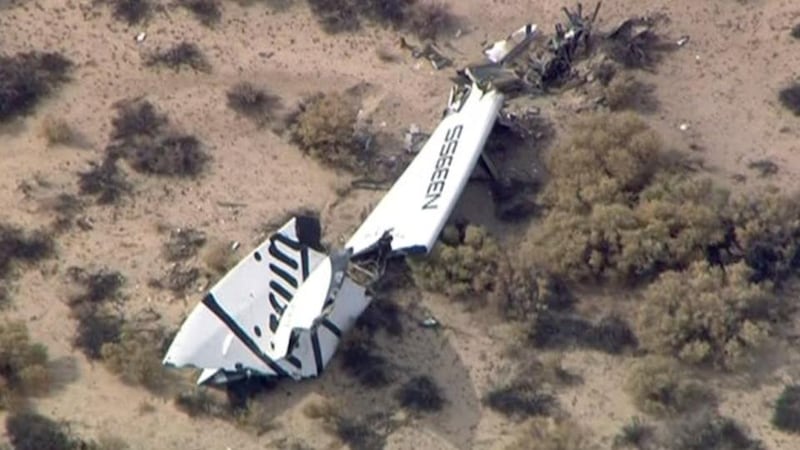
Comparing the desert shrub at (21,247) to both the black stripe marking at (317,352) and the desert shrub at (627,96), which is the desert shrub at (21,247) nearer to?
the black stripe marking at (317,352)

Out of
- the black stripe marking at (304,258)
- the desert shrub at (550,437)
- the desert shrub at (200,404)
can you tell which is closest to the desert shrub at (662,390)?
the desert shrub at (550,437)

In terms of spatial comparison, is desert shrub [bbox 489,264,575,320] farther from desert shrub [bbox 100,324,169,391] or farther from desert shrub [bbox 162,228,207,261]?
desert shrub [bbox 100,324,169,391]

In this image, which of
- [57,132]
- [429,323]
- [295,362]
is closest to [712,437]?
[429,323]

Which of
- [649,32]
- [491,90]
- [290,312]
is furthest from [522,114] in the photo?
[290,312]

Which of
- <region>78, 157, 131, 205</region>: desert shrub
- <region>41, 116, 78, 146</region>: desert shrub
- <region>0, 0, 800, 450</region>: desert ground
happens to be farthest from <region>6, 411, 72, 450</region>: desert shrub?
<region>41, 116, 78, 146</region>: desert shrub

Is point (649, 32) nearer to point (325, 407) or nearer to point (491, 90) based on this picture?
point (491, 90)

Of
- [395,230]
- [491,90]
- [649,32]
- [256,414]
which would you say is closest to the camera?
[256,414]

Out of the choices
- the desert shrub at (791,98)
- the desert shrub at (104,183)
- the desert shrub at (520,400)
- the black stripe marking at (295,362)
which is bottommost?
the desert shrub at (520,400)
